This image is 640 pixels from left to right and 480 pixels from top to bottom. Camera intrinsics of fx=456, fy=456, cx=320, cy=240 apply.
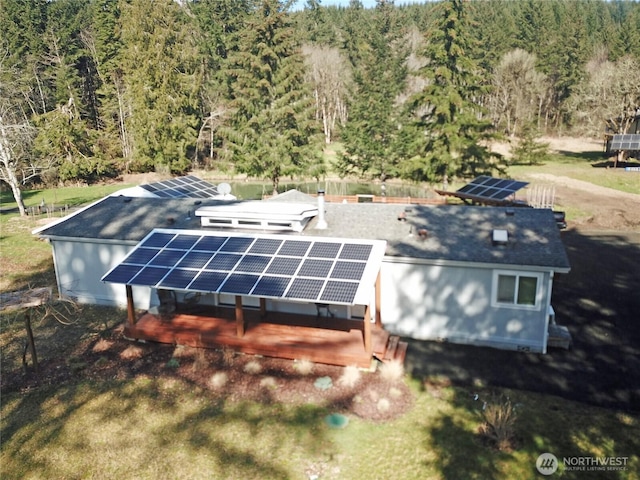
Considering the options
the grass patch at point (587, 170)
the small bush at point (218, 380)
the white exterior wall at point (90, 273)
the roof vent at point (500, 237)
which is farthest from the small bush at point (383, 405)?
the grass patch at point (587, 170)

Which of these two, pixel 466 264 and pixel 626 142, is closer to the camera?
pixel 466 264

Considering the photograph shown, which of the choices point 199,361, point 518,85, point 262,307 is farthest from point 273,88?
point 518,85

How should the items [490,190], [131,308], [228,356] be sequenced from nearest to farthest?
[228,356] → [131,308] → [490,190]

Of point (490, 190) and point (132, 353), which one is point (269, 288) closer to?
point (132, 353)

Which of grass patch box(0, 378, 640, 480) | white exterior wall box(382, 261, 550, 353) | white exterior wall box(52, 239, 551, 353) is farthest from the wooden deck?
grass patch box(0, 378, 640, 480)

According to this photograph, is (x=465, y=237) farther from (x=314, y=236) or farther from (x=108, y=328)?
(x=108, y=328)

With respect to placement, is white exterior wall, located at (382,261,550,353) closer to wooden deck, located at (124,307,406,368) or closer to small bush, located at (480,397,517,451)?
wooden deck, located at (124,307,406,368)

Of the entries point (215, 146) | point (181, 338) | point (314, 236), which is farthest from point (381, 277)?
point (215, 146)
